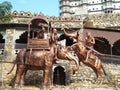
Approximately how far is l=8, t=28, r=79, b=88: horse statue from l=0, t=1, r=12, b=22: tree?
10790mm

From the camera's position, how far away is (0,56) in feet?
90.5

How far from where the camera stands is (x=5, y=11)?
1216 inches

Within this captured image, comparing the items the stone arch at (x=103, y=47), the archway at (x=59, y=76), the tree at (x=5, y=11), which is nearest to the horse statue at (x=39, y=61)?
the archway at (x=59, y=76)

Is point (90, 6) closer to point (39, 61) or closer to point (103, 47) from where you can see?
point (103, 47)

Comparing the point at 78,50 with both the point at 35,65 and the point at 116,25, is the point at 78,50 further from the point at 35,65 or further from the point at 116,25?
the point at 116,25

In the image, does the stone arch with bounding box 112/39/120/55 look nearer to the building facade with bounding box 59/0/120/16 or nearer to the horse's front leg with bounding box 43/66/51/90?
the horse's front leg with bounding box 43/66/51/90

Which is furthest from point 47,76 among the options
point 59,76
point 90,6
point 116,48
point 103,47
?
point 90,6

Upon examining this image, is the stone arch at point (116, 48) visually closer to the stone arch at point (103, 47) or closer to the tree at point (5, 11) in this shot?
the stone arch at point (103, 47)

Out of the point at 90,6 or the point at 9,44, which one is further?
the point at 90,6

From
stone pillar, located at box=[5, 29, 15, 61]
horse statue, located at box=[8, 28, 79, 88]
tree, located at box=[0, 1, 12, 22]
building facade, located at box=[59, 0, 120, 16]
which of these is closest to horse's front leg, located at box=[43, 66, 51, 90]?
horse statue, located at box=[8, 28, 79, 88]

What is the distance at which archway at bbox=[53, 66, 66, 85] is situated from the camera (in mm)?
23250

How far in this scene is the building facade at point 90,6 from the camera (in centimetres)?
8106

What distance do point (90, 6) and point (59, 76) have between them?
62.7 m

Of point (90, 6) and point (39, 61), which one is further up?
point (90, 6)
